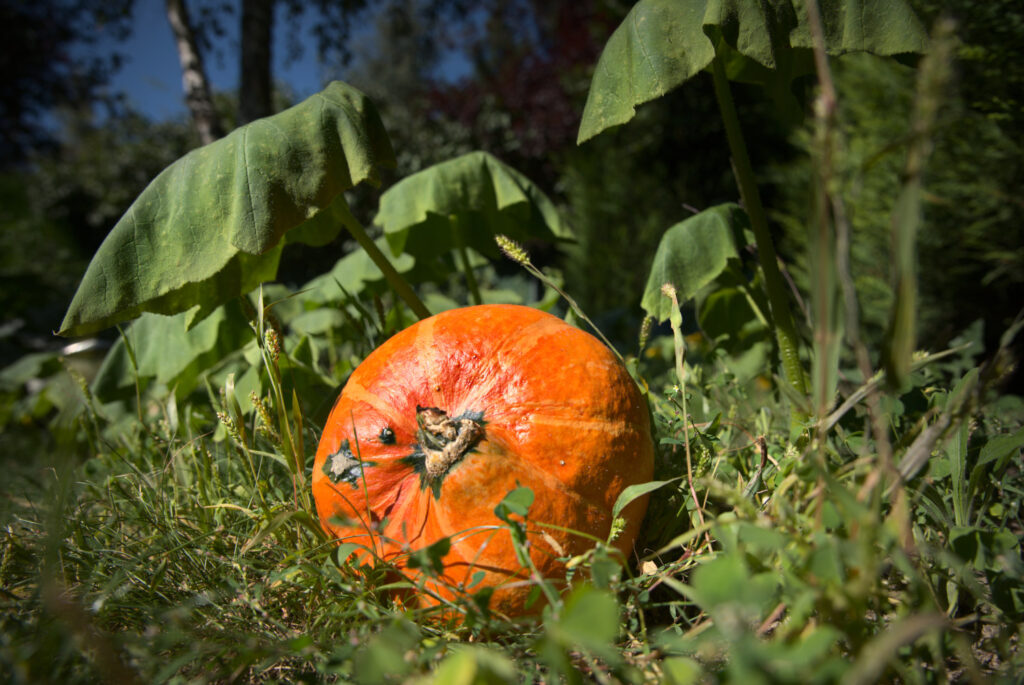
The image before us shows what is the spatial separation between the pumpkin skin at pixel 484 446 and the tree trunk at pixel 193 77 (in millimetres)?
4383

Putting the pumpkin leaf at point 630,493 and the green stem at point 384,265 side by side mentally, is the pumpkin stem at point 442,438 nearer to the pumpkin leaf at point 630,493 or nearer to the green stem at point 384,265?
the pumpkin leaf at point 630,493

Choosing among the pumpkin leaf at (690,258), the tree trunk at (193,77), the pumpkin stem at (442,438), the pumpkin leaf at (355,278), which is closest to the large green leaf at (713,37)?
the pumpkin leaf at (690,258)

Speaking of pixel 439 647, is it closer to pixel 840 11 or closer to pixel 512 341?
pixel 512 341

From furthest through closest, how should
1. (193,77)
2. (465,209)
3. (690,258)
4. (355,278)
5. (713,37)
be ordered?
(193,77), (355,278), (465,209), (690,258), (713,37)

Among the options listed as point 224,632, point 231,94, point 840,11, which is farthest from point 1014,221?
point 231,94

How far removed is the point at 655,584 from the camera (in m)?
1.08

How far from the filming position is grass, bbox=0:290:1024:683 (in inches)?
24.4

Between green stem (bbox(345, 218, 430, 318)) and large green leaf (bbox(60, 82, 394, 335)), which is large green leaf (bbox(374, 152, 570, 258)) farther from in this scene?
large green leaf (bbox(60, 82, 394, 335))

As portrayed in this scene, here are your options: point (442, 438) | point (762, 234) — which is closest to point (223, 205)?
point (442, 438)

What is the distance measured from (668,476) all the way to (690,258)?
603 millimetres

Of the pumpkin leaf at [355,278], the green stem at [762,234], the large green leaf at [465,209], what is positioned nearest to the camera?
the green stem at [762,234]

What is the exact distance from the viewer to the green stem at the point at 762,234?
60.2 inches

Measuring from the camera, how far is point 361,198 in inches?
300

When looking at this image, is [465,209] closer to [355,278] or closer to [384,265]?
[384,265]
